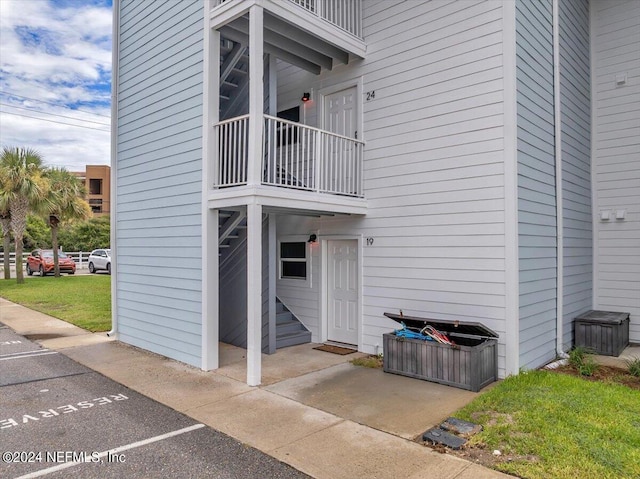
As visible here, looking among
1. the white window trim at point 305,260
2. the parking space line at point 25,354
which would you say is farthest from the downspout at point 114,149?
the white window trim at point 305,260

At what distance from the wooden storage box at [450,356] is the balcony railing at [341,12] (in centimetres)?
508

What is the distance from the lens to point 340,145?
729 centimetres

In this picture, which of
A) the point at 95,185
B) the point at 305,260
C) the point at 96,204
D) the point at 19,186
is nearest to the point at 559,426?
the point at 305,260

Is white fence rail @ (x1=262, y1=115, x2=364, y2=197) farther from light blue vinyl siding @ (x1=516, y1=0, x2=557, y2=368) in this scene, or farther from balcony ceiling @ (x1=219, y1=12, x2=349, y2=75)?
light blue vinyl siding @ (x1=516, y1=0, x2=557, y2=368)

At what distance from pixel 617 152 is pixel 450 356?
6151 millimetres

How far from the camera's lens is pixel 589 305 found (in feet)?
28.0

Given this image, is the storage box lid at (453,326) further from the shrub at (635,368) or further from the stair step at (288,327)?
the stair step at (288,327)

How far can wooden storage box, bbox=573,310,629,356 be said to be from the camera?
7.27 metres

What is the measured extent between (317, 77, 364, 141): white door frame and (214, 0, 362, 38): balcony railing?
810 mm

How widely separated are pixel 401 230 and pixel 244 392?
3.54 metres

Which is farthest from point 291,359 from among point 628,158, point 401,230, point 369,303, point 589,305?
point 628,158

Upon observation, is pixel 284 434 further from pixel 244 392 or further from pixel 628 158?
pixel 628 158

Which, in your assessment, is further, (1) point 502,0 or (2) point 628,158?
(2) point 628,158

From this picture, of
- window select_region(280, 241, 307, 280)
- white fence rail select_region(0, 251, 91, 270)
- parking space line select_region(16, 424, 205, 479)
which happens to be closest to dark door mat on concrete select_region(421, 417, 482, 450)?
parking space line select_region(16, 424, 205, 479)
